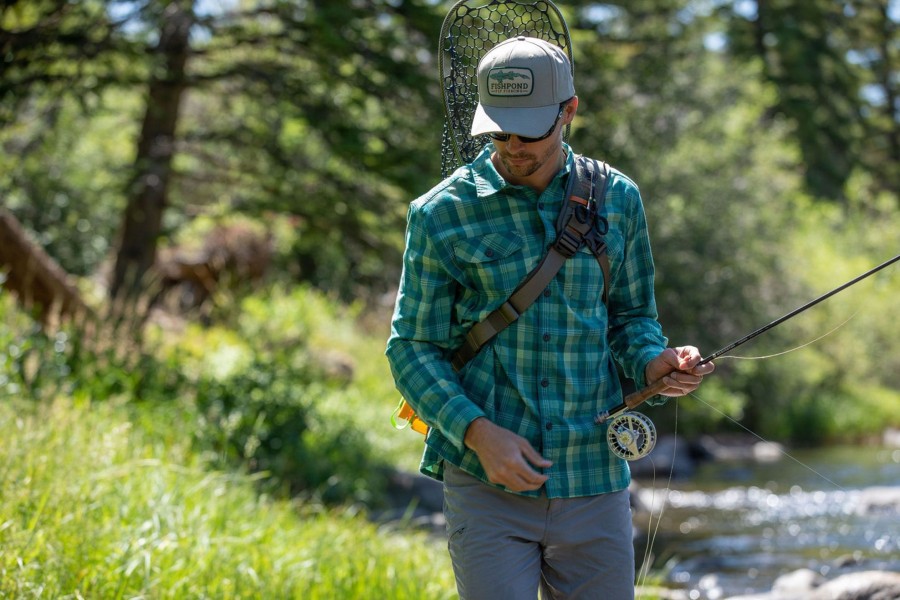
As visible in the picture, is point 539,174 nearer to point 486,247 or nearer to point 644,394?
point 486,247

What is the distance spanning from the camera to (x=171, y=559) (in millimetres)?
4277

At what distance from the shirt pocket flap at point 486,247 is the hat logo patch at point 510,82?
35cm

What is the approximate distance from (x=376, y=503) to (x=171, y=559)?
4316 mm

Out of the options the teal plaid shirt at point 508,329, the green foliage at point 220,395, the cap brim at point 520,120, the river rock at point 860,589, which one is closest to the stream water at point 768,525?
the river rock at point 860,589

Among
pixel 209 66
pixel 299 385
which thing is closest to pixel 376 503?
pixel 299 385

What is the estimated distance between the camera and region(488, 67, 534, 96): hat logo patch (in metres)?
2.57

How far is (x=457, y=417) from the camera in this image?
2533mm

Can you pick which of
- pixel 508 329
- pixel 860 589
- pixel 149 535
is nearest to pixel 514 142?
pixel 508 329

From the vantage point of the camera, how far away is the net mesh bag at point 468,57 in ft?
10.6

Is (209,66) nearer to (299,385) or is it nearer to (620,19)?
(299,385)

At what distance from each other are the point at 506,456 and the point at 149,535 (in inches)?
101

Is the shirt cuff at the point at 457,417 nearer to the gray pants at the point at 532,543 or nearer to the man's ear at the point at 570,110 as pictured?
the gray pants at the point at 532,543

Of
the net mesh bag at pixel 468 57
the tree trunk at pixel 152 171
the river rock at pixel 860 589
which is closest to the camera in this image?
the net mesh bag at pixel 468 57

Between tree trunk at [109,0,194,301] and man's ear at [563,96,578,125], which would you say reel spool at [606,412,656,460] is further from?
tree trunk at [109,0,194,301]
